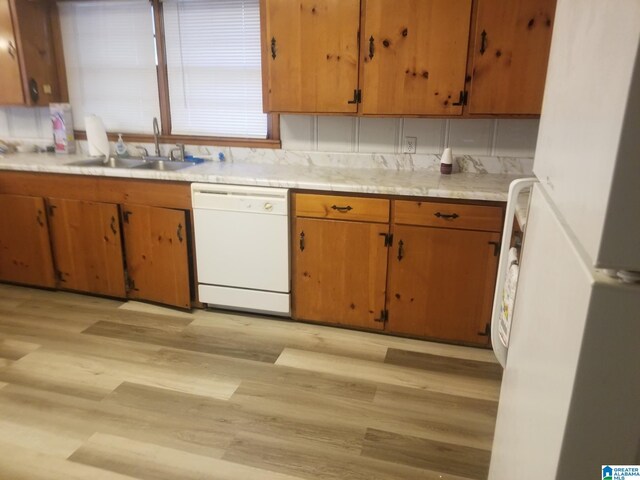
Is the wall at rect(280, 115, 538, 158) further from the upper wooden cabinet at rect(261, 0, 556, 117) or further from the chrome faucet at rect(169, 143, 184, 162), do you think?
the chrome faucet at rect(169, 143, 184, 162)

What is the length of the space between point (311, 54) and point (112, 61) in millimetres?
1706

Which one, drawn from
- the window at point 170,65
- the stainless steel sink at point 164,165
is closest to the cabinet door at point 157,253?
the stainless steel sink at point 164,165

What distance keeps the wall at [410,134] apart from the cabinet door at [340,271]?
72cm

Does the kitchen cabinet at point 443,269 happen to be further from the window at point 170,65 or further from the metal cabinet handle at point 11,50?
the metal cabinet handle at point 11,50

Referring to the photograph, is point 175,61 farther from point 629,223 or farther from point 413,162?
point 629,223

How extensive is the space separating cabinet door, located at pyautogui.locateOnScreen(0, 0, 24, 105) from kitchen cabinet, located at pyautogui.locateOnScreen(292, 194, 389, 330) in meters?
2.26

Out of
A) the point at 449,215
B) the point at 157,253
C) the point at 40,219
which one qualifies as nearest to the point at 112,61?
the point at 40,219

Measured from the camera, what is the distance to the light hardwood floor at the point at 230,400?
6.09 feet

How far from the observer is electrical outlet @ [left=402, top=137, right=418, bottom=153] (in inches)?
121

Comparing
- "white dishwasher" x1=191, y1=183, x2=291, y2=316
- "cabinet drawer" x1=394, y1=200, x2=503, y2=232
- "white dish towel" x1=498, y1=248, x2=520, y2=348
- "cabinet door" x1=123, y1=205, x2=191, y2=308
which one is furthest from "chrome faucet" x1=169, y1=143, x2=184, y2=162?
"white dish towel" x1=498, y1=248, x2=520, y2=348

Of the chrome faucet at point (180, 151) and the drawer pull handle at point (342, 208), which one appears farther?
the chrome faucet at point (180, 151)

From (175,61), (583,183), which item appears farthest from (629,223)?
(175,61)

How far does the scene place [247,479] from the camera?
69.8 inches

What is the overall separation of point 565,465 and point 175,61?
11.4 ft
